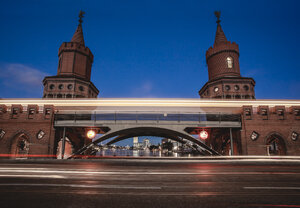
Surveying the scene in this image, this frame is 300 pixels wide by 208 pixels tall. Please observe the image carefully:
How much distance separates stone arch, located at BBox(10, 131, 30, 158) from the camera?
25922mm

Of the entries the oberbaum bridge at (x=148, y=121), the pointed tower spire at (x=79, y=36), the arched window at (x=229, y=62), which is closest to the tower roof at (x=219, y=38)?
the arched window at (x=229, y=62)

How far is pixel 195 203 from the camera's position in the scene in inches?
171

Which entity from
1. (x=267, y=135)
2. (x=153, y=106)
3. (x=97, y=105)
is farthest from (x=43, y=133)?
(x=267, y=135)

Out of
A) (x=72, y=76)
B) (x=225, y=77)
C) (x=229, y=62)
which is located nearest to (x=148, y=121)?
(x=72, y=76)

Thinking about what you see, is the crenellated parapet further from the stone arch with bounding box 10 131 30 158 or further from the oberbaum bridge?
the stone arch with bounding box 10 131 30 158

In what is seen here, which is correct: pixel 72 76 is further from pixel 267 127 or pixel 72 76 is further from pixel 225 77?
pixel 267 127

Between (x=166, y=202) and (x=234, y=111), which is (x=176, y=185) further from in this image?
(x=234, y=111)

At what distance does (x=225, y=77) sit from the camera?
3784 centimetres

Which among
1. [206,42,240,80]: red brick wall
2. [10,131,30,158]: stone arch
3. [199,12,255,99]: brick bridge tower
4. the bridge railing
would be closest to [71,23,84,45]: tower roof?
the bridge railing

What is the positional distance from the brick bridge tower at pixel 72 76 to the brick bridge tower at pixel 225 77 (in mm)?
26822

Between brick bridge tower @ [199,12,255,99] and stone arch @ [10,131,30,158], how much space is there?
34288 millimetres

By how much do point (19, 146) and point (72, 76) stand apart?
53.1ft

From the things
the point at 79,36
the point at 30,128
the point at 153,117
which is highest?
the point at 79,36

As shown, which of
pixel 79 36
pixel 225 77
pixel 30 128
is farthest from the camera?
pixel 79 36
